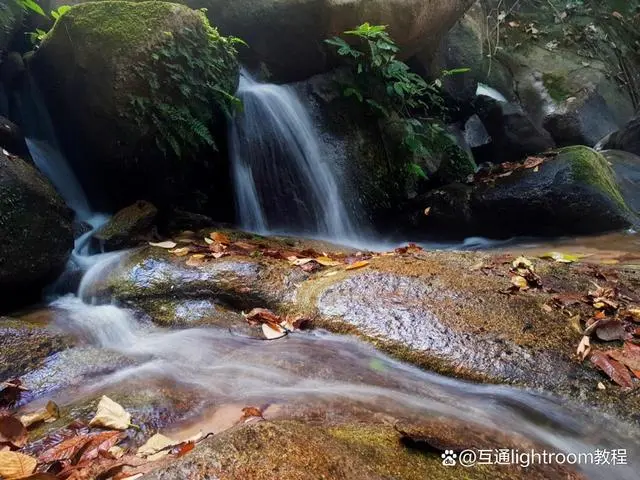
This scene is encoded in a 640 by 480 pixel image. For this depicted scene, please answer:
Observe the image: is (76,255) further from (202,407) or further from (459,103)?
(459,103)

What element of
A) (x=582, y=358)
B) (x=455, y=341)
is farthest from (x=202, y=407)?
(x=582, y=358)

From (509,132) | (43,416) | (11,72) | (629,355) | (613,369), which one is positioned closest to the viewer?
(43,416)

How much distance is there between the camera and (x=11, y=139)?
498 cm

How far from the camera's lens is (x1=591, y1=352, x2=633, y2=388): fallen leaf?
2324 mm

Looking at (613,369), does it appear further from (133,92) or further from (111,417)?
(133,92)

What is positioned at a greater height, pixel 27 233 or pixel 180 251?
pixel 27 233

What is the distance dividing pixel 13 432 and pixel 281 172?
5104mm

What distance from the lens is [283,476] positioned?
1.42 m

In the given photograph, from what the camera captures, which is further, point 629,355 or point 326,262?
point 326,262

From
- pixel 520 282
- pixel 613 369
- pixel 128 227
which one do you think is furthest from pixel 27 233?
pixel 613 369

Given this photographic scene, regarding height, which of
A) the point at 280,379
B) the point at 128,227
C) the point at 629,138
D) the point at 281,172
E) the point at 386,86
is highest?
the point at 386,86

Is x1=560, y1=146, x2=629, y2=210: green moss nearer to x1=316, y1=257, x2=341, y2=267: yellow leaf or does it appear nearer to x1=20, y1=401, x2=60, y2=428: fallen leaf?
x1=316, y1=257, x2=341, y2=267: yellow leaf

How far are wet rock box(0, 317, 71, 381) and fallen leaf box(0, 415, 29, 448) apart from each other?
2.08 feet

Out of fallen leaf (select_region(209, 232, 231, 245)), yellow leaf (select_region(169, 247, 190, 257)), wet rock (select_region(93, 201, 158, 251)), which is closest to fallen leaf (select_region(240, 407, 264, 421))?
yellow leaf (select_region(169, 247, 190, 257))
